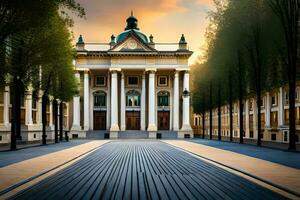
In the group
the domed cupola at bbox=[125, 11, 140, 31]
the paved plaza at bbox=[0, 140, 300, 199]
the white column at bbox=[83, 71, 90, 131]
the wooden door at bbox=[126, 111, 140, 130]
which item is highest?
the domed cupola at bbox=[125, 11, 140, 31]

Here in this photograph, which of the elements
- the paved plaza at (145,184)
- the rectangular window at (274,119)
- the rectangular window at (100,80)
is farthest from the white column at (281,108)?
the rectangular window at (100,80)

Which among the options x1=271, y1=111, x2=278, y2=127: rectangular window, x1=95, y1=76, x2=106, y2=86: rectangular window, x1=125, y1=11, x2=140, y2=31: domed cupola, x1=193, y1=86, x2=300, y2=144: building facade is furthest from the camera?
x1=125, y1=11, x2=140, y2=31: domed cupola

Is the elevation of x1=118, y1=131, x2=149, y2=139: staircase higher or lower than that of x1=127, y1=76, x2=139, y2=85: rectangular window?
lower

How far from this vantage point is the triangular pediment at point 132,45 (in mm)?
→ 79000

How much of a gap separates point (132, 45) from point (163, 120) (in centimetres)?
1566

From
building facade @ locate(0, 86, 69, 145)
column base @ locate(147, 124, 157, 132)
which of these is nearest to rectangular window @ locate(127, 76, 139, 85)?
column base @ locate(147, 124, 157, 132)

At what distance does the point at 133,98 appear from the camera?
273 ft

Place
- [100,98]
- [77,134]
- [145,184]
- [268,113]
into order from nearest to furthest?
[145,184]
[268,113]
[77,134]
[100,98]

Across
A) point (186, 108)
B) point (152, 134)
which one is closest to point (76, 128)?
point (152, 134)

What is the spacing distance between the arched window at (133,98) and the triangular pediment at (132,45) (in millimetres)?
Answer: 8916

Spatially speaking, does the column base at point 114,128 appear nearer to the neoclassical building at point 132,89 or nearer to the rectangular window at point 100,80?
the neoclassical building at point 132,89

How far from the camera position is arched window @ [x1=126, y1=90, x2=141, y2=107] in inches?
3265

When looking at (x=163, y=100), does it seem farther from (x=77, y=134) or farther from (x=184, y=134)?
(x=77, y=134)

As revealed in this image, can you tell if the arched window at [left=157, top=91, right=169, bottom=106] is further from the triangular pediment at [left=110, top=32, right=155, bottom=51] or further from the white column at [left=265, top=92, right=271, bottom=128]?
the white column at [left=265, top=92, right=271, bottom=128]
